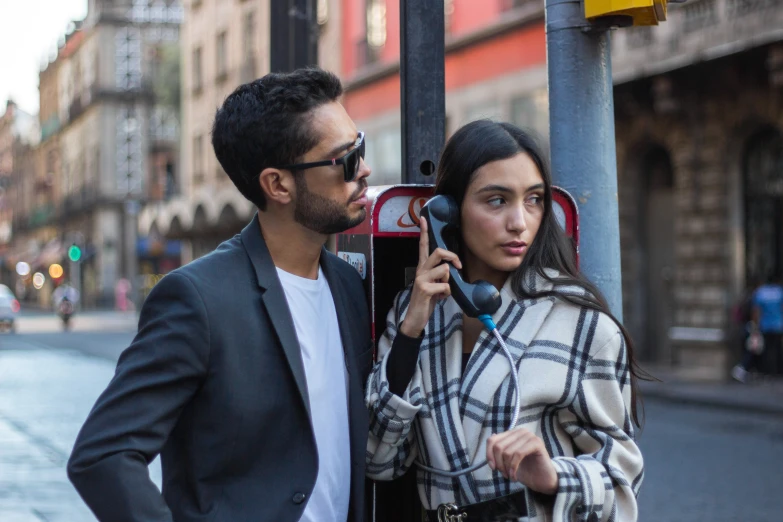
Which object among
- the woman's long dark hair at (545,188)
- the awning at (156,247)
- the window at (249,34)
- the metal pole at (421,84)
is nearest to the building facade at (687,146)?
the window at (249,34)

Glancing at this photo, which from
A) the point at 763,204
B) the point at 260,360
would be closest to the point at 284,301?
the point at 260,360

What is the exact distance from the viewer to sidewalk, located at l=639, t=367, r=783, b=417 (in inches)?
561

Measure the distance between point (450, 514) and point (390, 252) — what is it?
0.87 meters

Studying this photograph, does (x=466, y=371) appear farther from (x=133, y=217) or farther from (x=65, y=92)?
(x=65, y=92)

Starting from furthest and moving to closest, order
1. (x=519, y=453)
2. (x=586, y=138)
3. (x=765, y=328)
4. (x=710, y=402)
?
(x=765, y=328) < (x=710, y=402) < (x=586, y=138) < (x=519, y=453)

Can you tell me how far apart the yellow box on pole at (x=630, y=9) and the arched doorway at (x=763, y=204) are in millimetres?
15403

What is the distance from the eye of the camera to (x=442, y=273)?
247cm

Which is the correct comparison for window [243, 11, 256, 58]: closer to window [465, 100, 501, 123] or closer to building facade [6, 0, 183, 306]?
window [465, 100, 501, 123]

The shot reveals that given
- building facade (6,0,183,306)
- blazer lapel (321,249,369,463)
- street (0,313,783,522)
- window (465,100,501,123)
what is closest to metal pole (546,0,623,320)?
blazer lapel (321,249,369,463)

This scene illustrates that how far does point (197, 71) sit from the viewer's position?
38.7m

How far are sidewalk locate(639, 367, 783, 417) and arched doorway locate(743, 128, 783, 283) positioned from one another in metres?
2.02

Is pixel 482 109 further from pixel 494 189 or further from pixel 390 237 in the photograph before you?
pixel 494 189

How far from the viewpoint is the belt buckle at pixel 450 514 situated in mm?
2418

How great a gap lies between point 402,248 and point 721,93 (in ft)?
53.7
